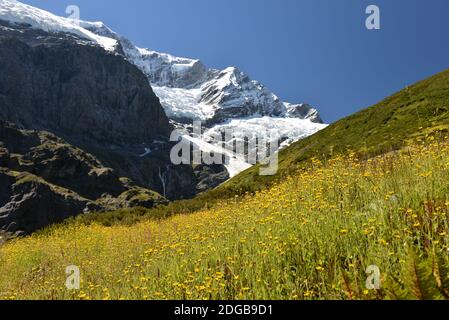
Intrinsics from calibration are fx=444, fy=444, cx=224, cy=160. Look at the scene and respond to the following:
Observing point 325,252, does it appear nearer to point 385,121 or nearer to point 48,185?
point 385,121

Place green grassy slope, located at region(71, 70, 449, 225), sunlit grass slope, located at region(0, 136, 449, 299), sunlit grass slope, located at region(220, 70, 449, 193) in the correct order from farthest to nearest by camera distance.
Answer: sunlit grass slope, located at region(220, 70, 449, 193)
green grassy slope, located at region(71, 70, 449, 225)
sunlit grass slope, located at region(0, 136, 449, 299)

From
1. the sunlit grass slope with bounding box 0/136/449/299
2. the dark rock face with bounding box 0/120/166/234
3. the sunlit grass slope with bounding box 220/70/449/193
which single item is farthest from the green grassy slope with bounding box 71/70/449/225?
the dark rock face with bounding box 0/120/166/234

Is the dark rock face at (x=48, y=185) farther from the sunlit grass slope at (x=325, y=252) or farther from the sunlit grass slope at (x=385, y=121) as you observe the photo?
the sunlit grass slope at (x=325, y=252)

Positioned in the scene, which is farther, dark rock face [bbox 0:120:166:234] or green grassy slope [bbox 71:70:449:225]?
dark rock face [bbox 0:120:166:234]

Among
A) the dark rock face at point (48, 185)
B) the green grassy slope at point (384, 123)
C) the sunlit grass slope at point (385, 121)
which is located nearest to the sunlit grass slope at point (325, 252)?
the green grassy slope at point (384, 123)

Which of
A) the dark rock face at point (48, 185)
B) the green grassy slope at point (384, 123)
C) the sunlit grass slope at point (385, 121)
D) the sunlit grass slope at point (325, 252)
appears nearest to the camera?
the sunlit grass slope at point (325, 252)

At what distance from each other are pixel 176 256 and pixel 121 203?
5228 inches

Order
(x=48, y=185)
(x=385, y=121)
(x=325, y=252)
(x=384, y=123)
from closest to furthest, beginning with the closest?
(x=325, y=252)
(x=384, y=123)
(x=385, y=121)
(x=48, y=185)

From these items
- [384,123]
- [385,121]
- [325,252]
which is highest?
[385,121]

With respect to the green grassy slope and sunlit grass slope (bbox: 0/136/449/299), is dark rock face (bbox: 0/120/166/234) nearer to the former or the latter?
the green grassy slope

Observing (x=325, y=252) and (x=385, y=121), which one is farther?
(x=385, y=121)

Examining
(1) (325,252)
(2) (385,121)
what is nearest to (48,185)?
(2) (385,121)

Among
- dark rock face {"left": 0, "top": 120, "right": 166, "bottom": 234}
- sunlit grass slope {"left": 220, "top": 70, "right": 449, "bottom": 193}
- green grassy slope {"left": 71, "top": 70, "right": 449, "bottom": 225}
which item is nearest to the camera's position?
green grassy slope {"left": 71, "top": 70, "right": 449, "bottom": 225}

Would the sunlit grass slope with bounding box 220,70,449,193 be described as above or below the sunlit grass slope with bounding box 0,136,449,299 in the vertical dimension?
above
